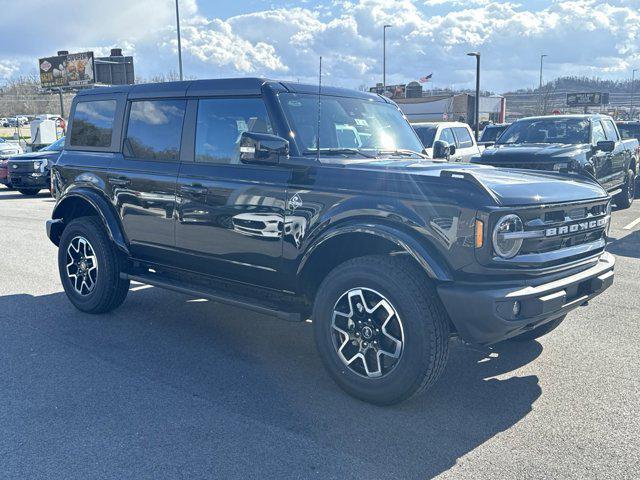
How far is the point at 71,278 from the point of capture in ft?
19.9

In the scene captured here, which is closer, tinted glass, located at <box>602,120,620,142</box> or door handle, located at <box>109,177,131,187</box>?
door handle, located at <box>109,177,131,187</box>

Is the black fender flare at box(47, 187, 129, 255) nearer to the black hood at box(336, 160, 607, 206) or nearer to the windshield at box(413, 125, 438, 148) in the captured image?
the black hood at box(336, 160, 607, 206)

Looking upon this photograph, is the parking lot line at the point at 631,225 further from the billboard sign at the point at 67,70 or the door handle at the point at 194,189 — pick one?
the billboard sign at the point at 67,70

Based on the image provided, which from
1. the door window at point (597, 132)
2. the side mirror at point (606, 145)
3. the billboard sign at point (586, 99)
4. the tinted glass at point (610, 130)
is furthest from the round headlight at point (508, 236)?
the billboard sign at point (586, 99)

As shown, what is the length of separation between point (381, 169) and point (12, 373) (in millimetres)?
2987

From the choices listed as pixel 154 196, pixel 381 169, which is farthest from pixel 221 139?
pixel 381 169

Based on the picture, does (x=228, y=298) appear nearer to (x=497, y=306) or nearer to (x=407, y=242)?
(x=407, y=242)

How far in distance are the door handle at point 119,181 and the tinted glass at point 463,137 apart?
10.3 m

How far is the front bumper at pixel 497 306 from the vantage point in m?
3.46

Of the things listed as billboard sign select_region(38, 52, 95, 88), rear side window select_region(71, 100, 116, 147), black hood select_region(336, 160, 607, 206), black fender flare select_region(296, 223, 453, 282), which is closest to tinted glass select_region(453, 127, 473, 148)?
rear side window select_region(71, 100, 116, 147)

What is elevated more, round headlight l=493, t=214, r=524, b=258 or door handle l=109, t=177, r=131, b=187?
door handle l=109, t=177, r=131, b=187

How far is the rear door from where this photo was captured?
5121 millimetres

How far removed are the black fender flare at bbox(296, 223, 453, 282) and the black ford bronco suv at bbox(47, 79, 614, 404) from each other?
0.4 inches

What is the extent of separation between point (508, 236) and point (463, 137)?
11880 mm
